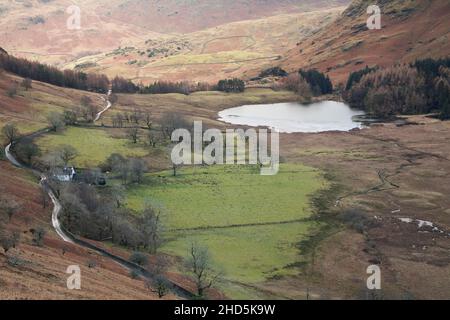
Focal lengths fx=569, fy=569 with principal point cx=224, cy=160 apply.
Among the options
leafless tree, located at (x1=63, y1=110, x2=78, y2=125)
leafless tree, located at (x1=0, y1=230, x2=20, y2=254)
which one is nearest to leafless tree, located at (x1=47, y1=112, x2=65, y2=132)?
leafless tree, located at (x1=63, y1=110, x2=78, y2=125)

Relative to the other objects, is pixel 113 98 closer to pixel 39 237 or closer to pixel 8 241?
pixel 39 237

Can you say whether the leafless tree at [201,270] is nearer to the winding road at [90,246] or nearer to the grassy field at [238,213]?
the winding road at [90,246]

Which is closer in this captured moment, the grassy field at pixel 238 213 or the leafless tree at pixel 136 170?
the grassy field at pixel 238 213

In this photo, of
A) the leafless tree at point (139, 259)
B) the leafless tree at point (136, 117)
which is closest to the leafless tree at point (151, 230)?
the leafless tree at point (139, 259)

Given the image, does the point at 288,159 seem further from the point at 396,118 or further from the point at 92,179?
the point at 396,118

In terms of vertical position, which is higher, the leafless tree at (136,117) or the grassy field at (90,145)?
the leafless tree at (136,117)

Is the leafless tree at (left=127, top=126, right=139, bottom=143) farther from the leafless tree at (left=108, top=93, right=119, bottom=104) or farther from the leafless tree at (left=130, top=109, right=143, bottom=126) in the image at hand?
the leafless tree at (left=108, top=93, right=119, bottom=104)

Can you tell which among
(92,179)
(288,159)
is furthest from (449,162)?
(92,179)

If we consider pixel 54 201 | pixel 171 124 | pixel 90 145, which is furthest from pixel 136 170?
pixel 171 124

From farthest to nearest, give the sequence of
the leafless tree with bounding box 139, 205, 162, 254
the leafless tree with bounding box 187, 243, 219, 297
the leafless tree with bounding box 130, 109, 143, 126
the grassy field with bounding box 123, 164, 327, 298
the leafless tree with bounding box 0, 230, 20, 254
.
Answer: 1. the leafless tree with bounding box 130, 109, 143, 126
2. the leafless tree with bounding box 139, 205, 162, 254
3. the grassy field with bounding box 123, 164, 327, 298
4. the leafless tree with bounding box 187, 243, 219, 297
5. the leafless tree with bounding box 0, 230, 20, 254
